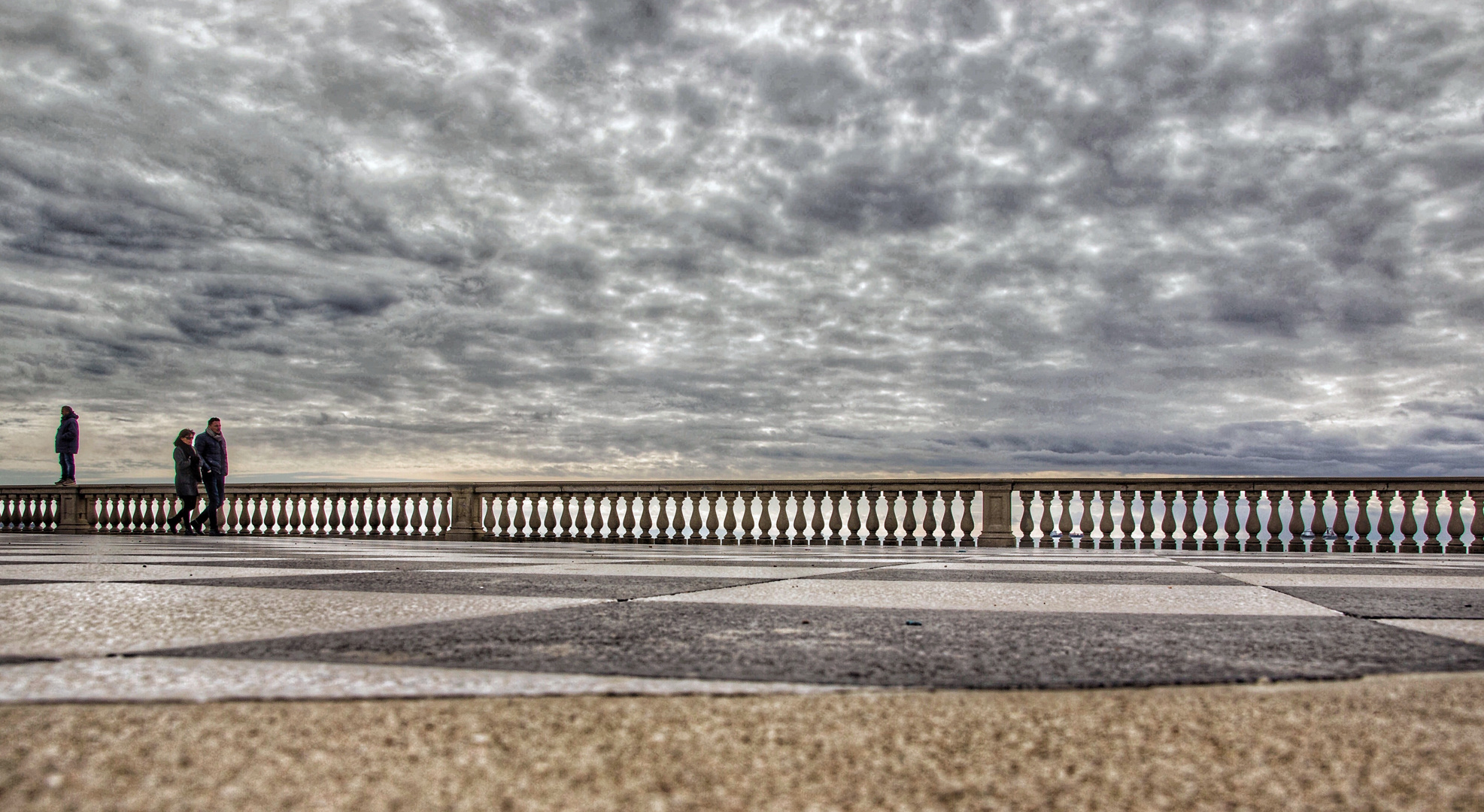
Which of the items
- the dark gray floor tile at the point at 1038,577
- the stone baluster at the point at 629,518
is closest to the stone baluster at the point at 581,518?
the stone baluster at the point at 629,518

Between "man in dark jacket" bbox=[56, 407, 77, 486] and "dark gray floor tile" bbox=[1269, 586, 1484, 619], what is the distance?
19.4m

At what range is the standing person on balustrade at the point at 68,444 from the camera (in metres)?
16.2

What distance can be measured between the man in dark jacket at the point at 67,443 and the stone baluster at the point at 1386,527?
20.8m

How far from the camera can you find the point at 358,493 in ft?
46.8

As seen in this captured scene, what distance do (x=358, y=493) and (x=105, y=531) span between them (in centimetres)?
615

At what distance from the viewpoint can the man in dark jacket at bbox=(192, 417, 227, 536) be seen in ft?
43.2

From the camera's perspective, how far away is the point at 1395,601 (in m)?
3.13

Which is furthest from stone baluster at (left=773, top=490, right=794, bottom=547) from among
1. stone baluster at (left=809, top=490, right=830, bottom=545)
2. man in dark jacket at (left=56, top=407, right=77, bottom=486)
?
man in dark jacket at (left=56, top=407, right=77, bottom=486)

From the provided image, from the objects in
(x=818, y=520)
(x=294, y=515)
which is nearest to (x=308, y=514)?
(x=294, y=515)

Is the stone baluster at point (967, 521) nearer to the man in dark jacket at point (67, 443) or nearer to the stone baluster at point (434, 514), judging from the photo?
the stone baluster at point (434, 514)

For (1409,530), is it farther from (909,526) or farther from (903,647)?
(903,647)

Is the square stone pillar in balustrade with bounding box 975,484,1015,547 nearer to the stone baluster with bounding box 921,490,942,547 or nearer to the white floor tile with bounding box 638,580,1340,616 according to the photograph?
the stone baluster with bounding box 921,490,942,547

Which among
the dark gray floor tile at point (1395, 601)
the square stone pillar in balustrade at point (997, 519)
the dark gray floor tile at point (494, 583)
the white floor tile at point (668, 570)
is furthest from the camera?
the square stone pillar in balustrade at point (997, 519)

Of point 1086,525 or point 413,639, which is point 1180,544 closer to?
point 1086,525
